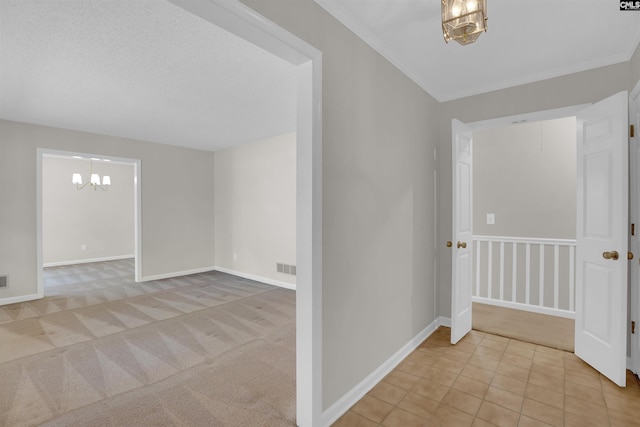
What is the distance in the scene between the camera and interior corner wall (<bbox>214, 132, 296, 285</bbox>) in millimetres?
5172

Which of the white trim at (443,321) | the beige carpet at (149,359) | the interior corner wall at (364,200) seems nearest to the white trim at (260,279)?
the beige carpet at (149,359)

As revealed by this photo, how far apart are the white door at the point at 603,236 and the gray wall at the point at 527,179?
3.81 feet

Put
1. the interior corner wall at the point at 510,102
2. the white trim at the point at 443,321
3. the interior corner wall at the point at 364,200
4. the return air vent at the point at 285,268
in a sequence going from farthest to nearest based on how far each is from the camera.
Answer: the return air vent at the point at 285,268 → the white trim at the point at 443,321 → the interior corner wall at the point at 510,102 → the interior corner wall at the point at 364,200

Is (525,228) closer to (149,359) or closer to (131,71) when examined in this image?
(149,359)

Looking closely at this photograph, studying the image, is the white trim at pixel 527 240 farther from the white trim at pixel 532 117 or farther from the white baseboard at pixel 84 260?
the white baseboard at pixel 84 260

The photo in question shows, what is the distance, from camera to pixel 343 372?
6.57 ft

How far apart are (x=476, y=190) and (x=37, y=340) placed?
550 centimetres

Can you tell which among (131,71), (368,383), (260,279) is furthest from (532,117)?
(260,279)

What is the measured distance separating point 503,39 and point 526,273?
114 inches

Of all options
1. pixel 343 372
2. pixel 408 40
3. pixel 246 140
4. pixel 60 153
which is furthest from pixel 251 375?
pixel 60 153

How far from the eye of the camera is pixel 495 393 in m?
2.17

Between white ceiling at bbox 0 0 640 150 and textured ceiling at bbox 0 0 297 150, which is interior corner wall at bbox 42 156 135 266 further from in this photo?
white ceiling at bbox 0 0 640 150

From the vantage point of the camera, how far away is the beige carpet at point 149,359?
199 cm

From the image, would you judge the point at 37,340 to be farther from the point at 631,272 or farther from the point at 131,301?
the point at 631,272
